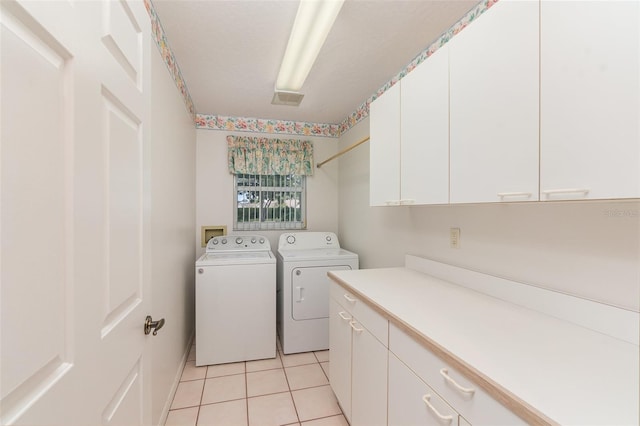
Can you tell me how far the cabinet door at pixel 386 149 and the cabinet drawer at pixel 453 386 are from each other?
85 cm

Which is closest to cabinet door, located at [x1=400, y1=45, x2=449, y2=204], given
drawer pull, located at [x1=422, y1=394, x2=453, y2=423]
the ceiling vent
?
drawer pull, located at [x1=422, y1=394, x2=453, y2=423]

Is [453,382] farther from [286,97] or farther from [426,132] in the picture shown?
[286,97]

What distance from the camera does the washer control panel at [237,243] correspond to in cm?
279

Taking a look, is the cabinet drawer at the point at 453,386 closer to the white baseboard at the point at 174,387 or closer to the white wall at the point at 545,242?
the white wall at the point at 545,242

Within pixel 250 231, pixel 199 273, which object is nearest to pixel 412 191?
pixel 199 273

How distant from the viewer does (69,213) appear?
0.54 metres

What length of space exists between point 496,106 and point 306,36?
3.43 feet

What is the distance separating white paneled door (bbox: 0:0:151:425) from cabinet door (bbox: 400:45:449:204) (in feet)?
4.11

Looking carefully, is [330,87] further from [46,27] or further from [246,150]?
[46,27]

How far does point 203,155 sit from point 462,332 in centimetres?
302

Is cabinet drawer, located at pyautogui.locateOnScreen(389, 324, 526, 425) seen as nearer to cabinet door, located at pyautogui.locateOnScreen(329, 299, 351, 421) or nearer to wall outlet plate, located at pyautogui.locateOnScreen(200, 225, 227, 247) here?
cabinet door, located at pyautogui.locateOnScreen(329, 299, 351, 421)

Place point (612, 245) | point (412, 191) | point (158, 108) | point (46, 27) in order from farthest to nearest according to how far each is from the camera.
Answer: point (158, 108)
point (412, 191)
point (612, 245)
point (46, 27)

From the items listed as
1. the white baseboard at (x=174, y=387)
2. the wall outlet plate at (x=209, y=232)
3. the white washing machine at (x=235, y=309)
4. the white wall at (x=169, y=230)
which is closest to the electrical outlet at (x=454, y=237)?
the white washing machine at (x=235, y=309)

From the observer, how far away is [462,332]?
3.20 ft
